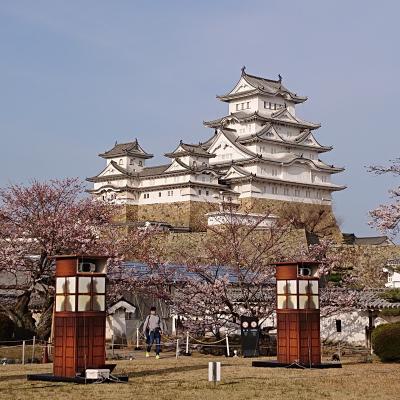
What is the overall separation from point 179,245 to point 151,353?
83.2ft

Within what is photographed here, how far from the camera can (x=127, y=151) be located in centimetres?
6669

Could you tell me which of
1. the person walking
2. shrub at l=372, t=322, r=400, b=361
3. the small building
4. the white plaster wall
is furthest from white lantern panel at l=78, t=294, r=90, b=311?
the small building

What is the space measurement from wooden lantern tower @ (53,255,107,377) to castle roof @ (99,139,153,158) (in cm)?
5378

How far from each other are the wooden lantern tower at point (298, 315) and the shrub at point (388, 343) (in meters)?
3.16

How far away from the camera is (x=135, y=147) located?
222 feet

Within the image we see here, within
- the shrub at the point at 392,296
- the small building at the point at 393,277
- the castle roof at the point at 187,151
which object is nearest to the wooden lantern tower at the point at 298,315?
the shrub at the point at 392,296

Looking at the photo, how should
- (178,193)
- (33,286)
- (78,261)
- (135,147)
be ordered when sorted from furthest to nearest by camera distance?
(135,147), (178,193), (33,286), (78,261)

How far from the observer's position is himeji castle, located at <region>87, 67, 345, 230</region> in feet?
201

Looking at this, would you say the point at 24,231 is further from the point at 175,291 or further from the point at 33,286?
the point at 175,291

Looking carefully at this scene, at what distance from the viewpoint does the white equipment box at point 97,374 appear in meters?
12.7

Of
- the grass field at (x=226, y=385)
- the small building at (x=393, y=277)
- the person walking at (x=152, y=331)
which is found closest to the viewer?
the grass field at (x=226, y=385)

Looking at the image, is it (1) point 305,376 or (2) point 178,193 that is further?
(2) point 178,193

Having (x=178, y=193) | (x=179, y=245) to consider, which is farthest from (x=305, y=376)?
(x=178, y=193)

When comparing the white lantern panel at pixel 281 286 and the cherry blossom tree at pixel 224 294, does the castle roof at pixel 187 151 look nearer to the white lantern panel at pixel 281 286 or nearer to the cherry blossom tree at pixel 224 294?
the cherry blossom tree at pixel 224 294
